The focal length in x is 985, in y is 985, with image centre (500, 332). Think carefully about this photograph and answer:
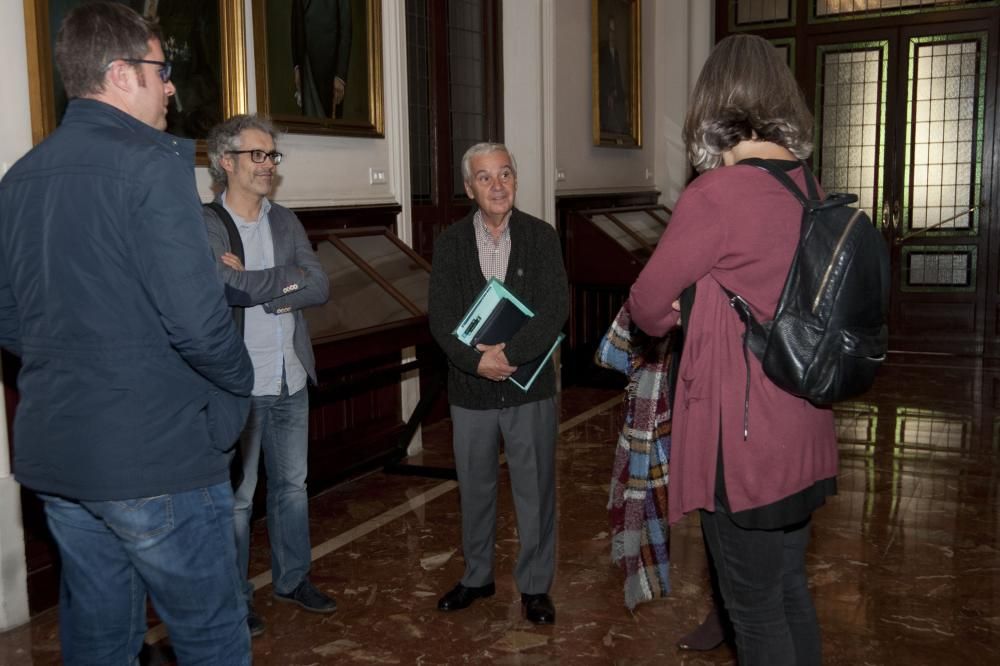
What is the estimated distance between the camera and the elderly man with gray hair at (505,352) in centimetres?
344

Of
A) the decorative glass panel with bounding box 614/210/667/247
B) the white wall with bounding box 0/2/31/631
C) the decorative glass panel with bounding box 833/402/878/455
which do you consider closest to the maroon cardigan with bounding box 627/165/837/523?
the white wall with bounding box 0/2/31/631

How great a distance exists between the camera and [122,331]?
1.93 meters

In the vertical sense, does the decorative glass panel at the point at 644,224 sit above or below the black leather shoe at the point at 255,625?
above

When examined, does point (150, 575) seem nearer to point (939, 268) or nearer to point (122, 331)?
point (122, 331)

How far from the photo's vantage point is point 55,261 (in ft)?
6.33

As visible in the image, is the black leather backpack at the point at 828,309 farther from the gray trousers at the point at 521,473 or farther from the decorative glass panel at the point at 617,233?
the decorative glass panel at the point at 617,233

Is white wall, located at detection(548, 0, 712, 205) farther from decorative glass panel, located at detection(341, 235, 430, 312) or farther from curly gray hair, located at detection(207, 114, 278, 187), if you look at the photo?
curly gray hair, located at detection(207, 114, 278, 187)

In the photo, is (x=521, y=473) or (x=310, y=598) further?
(x=310, y=598)

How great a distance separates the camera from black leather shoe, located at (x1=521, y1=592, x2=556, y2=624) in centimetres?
356

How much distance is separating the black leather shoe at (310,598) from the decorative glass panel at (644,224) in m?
5.08

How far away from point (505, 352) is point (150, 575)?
1.64 m

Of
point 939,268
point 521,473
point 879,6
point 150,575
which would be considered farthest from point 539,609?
point 879,6

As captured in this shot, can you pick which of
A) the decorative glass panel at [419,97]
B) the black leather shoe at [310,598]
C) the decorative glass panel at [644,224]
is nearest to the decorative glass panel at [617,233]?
the decorative glass panel at [644,224]

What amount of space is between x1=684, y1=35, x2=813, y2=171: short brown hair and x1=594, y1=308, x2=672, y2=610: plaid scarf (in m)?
1.25
